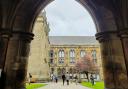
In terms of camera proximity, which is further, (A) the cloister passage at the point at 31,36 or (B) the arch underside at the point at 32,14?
(B) the arch underside at the point at 32,14

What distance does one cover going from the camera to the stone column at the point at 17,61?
5117mm

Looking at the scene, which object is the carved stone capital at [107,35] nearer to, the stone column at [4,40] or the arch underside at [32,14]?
the arch underside at [32,14]

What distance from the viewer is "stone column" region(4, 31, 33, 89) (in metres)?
5.12

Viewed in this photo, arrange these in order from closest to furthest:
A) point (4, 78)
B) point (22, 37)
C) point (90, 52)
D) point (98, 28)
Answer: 1. point (4, 78)
2. point (22, 37)
3. point (98, 28)
4. point (90, 52)

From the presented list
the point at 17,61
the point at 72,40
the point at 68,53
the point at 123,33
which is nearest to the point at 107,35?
the point at 123,33

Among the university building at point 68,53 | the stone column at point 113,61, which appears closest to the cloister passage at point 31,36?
the stone column at point 113,61

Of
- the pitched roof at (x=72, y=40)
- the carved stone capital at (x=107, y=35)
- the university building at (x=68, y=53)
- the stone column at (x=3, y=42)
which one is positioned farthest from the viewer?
the pitched roof at (x=72, y=40)

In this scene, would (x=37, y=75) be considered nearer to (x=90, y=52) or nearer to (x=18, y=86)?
(x=18, y=86)

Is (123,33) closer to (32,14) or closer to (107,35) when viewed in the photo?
(107,35)

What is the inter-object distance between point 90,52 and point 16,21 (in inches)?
1726

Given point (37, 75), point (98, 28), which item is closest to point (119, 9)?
point (98, 28)

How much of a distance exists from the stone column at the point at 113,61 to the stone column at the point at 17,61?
2.38 metres

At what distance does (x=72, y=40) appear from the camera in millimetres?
51250

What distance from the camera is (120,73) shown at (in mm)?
5133
